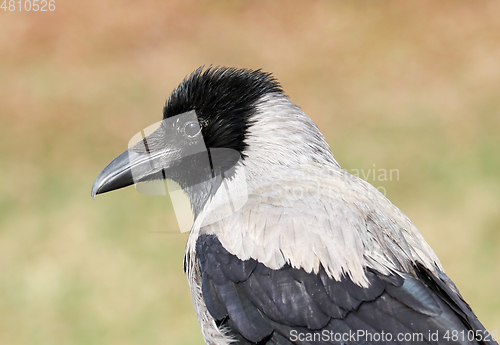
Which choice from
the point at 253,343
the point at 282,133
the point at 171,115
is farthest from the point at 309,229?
the point at 171,115

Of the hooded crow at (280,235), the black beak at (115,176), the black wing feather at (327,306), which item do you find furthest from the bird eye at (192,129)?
the black wing feather at (327,306)

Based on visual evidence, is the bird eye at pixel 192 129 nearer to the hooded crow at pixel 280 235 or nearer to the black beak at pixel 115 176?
the hooded crow at pixel 280 235

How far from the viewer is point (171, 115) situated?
7.82 ft

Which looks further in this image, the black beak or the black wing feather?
the black beak

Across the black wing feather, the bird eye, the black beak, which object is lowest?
the black wing feather

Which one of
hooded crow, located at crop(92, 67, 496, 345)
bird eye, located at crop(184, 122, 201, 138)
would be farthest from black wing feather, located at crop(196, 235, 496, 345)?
bird eye, located at crop(184, 122, 201, 138)

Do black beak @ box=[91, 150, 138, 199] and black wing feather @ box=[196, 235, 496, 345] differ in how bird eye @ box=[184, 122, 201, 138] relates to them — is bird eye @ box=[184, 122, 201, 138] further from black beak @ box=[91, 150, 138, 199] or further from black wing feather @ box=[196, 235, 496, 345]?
black wing feather @ box=[196, 235, 496, 345]

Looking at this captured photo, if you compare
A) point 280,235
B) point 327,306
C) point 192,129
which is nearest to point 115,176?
point 192,129

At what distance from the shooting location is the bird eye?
230 cm

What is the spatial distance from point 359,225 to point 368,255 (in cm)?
13

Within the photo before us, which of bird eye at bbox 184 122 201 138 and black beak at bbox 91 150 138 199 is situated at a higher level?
bird eye at bbox 184 122 201 138

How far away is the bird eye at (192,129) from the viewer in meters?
2.30

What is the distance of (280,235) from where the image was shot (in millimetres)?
1844

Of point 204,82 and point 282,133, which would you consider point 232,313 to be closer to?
point 282,133
